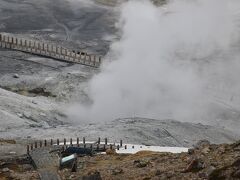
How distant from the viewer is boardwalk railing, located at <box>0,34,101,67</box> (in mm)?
38900

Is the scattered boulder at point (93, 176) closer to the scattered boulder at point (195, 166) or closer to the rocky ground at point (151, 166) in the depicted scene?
the rocky ground at point (151, 166)

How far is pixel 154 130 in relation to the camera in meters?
25.4

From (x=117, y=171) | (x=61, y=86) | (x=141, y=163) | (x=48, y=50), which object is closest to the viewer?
(x=117, y=171)

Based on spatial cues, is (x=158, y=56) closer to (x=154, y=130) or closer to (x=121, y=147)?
(x=154, y=130)

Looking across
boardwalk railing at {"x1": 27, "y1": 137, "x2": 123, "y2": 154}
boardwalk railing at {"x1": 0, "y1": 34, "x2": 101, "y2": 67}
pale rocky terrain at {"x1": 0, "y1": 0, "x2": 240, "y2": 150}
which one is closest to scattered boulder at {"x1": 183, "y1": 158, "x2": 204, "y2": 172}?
boardwalk railing at {"x1": 27, "y1": 137, "x2": 123, "y2": 154}

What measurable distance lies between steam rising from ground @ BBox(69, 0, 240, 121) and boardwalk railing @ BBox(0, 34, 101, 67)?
146 centimetres

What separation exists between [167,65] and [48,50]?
9641mm

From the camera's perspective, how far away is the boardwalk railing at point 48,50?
3890 centimetres

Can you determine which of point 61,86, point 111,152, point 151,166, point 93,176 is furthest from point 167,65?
point 93,176

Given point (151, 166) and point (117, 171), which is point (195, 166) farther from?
point (117, 171)

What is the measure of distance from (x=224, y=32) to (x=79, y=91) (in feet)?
43.3

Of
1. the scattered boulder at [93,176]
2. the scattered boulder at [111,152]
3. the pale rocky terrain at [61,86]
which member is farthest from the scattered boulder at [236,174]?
the pale rocky terrain at [61,86]

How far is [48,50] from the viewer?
1598 inches

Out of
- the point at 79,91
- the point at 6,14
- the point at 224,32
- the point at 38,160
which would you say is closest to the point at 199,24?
the point at 224,32
